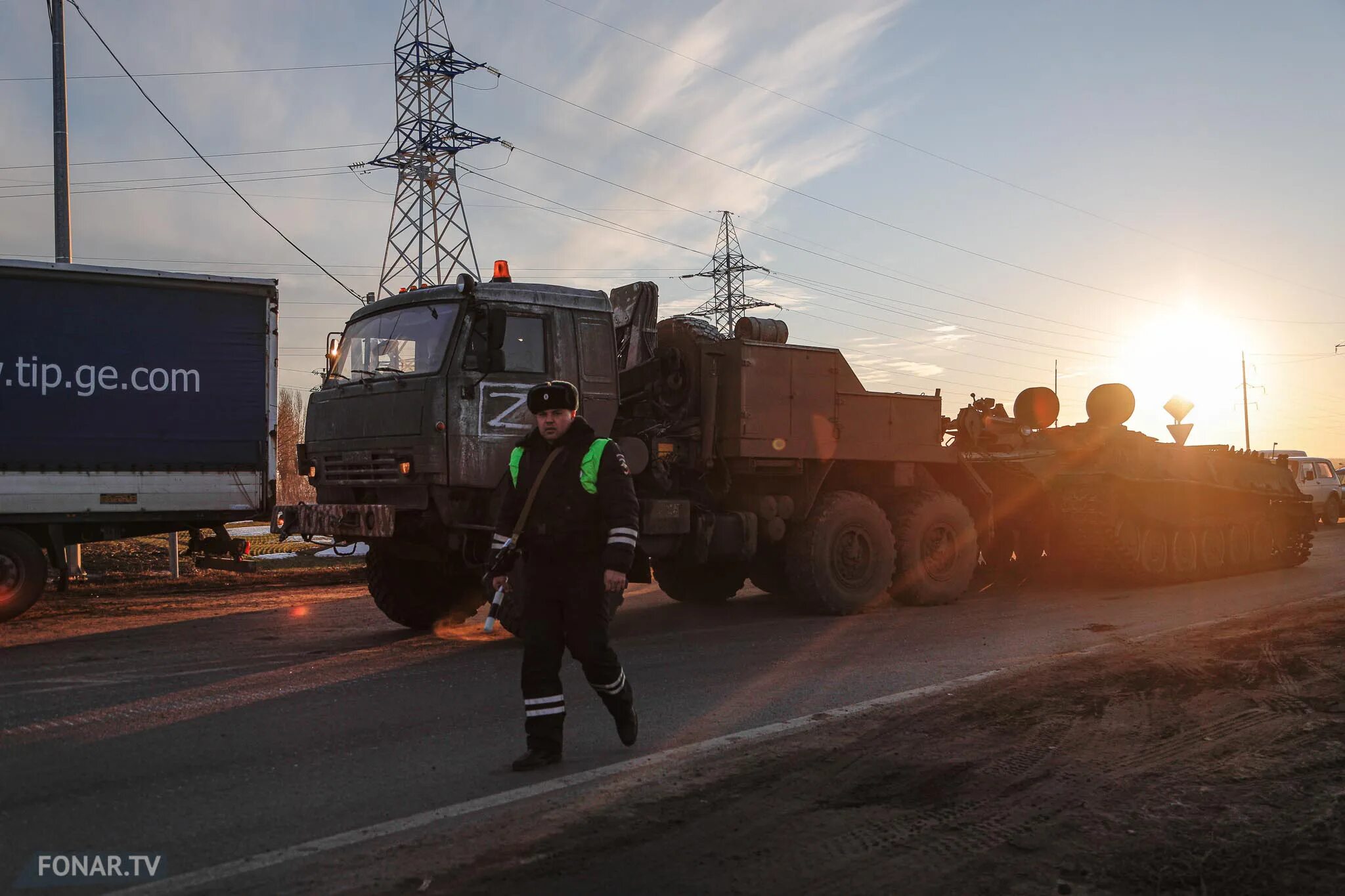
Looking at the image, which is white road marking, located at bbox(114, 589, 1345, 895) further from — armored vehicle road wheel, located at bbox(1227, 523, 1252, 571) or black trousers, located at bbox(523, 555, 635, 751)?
armored vehicle road wheel, located at bbox(1227, 523, 1252, 571)

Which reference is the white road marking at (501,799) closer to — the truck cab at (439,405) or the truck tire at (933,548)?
the truck cab at (439,405)

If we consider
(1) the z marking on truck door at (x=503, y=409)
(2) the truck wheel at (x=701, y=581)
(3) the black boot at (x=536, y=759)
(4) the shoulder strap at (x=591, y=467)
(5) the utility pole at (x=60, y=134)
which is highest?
(5) the utility pole at (x=60, y=134)

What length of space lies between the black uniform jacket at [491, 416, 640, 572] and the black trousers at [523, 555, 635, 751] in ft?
0.24

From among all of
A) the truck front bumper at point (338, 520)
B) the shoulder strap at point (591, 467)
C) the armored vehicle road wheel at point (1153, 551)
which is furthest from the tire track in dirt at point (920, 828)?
the armored vehicle road wheel at point (1153, 551)

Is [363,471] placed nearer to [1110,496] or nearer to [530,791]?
[530,791]

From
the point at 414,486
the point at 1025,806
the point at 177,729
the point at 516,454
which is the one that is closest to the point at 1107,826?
the point at 1025,806

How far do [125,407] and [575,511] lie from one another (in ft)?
23.7

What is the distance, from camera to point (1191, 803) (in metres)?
4.43

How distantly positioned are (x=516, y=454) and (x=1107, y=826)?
3.23 m

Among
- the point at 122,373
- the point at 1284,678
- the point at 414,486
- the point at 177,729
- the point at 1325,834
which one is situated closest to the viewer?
the point at 1325,834

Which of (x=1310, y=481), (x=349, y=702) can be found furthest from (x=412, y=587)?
(x=1310, y=481)

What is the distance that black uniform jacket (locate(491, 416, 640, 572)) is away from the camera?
531 centimetres

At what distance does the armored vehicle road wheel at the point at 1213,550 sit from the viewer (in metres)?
15.2

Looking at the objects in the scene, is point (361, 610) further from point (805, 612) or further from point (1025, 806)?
point (1025, 806)
